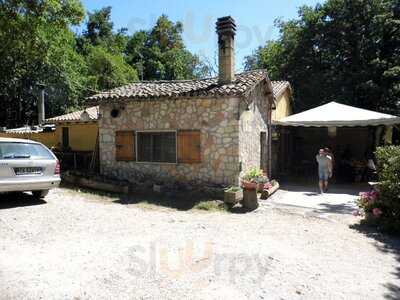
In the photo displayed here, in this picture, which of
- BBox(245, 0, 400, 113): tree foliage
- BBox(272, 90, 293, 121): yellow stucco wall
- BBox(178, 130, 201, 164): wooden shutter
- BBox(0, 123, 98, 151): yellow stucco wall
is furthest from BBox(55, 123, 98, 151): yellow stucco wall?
BBox(245, 0, 400, 113): tree foliage

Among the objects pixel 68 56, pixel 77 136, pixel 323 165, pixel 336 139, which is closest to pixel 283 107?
pixel 336 139

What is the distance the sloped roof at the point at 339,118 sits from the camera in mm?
12531

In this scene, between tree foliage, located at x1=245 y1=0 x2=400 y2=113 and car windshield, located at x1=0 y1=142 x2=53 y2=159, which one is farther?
tree foliage, located at x1=245 y1=0 x2=400 y2=113

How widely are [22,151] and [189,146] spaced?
198 inches

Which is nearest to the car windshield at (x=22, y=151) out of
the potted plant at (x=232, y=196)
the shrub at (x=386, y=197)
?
the potted plant at (x=232, y=196)

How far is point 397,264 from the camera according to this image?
19.1ft

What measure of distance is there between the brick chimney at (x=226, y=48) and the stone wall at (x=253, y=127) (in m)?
1.13

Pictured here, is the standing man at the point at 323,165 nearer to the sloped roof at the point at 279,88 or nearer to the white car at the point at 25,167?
the sloped roof at the point at 279,88

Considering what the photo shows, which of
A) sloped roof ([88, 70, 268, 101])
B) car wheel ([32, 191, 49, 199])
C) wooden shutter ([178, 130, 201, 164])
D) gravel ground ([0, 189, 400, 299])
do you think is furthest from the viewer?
wooden shutter ([178, 130, 201, 164])

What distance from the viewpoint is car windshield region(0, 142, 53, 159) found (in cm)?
814

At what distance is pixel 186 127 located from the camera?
11648 millimetres

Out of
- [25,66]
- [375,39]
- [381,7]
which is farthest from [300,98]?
[25,66]

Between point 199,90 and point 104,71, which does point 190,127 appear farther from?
point 104,71

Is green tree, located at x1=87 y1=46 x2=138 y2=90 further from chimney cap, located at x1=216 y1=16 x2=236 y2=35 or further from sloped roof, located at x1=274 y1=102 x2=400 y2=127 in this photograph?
chimney cap, located at x1=216 y1=16 x2=236 y2=35
